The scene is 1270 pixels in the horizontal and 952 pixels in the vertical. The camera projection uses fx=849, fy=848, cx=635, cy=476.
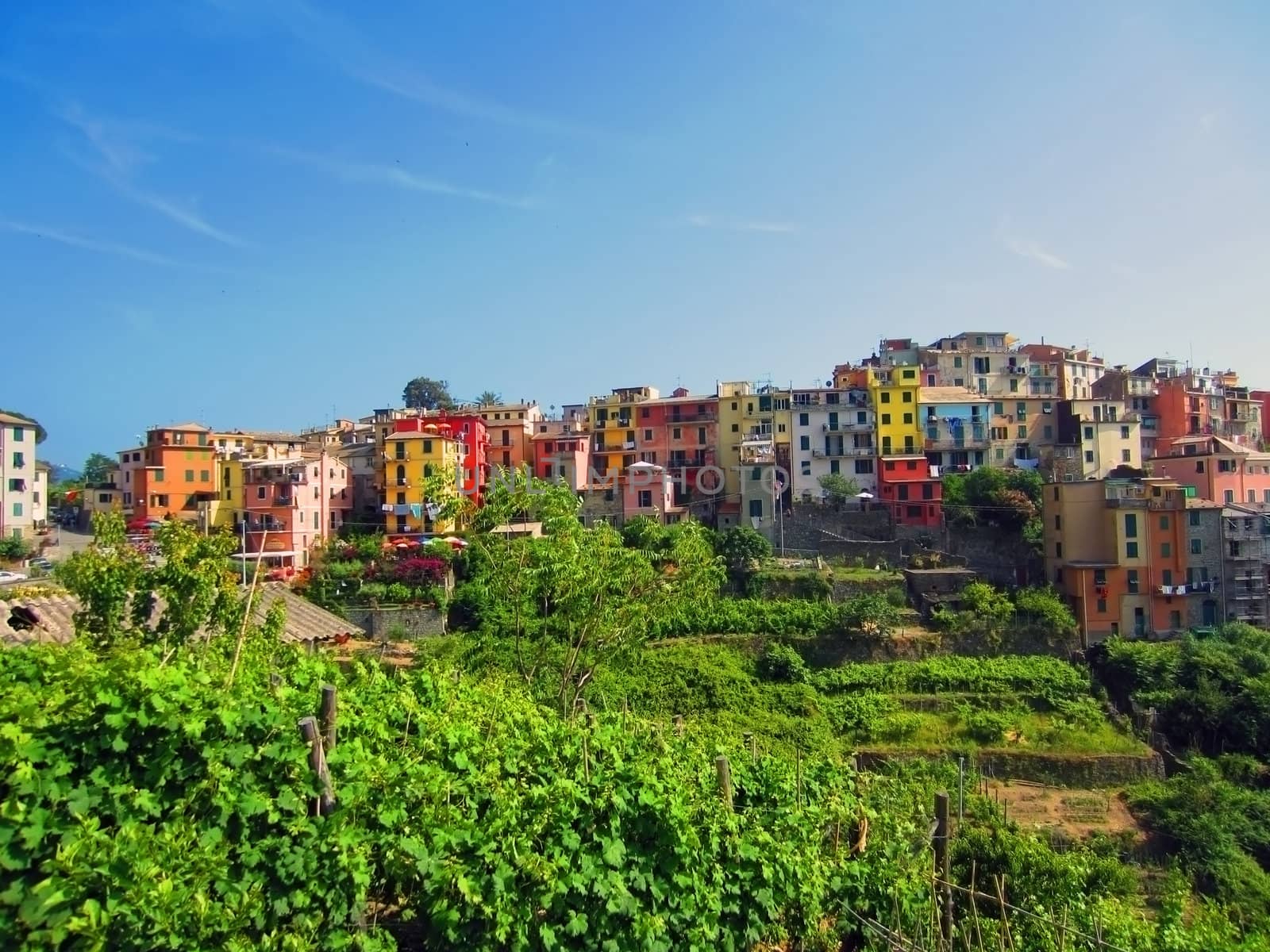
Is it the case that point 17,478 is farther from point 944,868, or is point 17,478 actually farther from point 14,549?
point 944,868

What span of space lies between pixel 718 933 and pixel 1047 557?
3076cm

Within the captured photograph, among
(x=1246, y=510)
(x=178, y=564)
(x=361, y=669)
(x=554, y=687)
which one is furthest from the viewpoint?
(x=1246, y=510)

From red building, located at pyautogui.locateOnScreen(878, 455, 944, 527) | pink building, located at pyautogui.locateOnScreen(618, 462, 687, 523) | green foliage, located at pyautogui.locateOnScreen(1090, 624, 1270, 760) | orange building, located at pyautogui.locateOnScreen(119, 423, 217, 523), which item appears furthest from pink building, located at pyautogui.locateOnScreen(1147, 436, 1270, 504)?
orange building, located at pyautogui.locateOnScreen(119, 423, 217, 523)

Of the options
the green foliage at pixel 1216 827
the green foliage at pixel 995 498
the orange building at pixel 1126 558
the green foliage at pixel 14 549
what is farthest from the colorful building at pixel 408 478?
the green foliage at pixel 1216 827

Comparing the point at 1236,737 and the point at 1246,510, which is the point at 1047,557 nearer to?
the point at 1246,510

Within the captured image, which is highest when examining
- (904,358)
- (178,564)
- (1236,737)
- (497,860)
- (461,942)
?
(904,358)

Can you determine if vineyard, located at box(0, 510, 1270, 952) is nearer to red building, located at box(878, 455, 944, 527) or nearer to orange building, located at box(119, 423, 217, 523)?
red building, located at box(878, 455, 944, 527)

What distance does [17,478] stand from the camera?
38.4 metres

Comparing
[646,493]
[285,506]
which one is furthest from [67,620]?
[646,493]

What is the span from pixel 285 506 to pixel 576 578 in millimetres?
26832

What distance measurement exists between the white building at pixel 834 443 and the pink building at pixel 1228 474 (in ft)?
38.5

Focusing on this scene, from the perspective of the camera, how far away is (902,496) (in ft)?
124

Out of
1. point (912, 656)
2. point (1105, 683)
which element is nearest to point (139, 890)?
point (912, 656)

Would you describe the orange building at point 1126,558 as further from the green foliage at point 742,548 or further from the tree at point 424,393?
the tree at point 424,393
